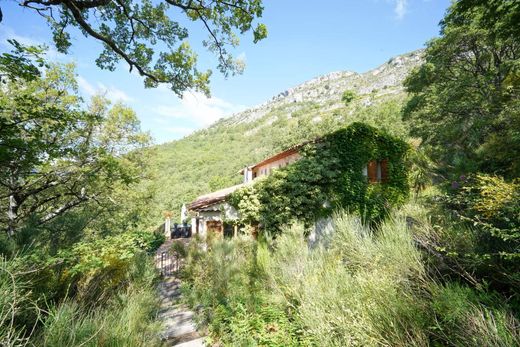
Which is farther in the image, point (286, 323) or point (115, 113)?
point (115, 113)

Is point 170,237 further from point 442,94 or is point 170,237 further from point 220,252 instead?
point 442,94

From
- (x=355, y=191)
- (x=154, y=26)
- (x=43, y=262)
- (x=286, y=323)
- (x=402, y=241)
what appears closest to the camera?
(x=43, y=262)

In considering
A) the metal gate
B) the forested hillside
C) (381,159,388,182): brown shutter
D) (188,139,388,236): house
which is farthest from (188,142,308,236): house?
the forested hillside

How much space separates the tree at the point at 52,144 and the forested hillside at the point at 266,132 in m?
4.11

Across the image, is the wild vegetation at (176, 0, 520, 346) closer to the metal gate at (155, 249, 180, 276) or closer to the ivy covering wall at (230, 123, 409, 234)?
the ivy covering wall at (230, 123, 409, 234)

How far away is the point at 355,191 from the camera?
1076 cm

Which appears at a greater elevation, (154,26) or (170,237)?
(154,26)

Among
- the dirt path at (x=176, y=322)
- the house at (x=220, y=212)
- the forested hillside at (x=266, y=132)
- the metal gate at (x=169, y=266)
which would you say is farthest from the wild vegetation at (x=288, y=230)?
the forested hillside at (x=266, y=132)

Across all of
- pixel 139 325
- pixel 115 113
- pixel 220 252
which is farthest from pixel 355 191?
pixel 115 113

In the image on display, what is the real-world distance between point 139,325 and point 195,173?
4477cm

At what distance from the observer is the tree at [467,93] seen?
8867mm

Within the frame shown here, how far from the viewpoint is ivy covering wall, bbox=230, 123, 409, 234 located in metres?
10.1

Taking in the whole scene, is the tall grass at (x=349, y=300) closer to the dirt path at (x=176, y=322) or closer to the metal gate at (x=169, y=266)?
the dirt path at (x=176, y=322)

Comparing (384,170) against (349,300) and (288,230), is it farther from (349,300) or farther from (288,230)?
(349,300)
